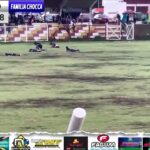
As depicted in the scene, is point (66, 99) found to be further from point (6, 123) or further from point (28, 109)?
Answer: point (6, 123)

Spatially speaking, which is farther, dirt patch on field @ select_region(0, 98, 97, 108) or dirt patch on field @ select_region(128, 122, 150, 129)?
dirt patch on field @ select_region(0, 98, 97, 108)

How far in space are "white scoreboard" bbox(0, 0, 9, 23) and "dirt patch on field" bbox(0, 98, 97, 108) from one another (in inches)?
A: 1142

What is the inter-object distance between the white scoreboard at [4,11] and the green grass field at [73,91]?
44.9 ft

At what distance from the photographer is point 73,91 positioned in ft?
61.2

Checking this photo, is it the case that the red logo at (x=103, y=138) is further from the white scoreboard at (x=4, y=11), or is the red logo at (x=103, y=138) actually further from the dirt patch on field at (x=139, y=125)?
the white scoreboard at (x=4, y=11)

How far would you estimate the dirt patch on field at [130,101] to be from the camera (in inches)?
637

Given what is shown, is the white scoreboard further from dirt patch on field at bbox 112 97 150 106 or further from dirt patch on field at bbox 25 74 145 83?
dirt patch on field at bbox 112 97 150 106

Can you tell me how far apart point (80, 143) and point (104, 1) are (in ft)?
258
